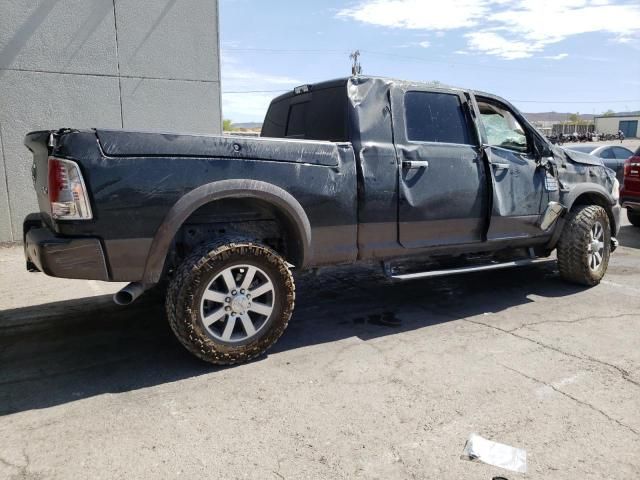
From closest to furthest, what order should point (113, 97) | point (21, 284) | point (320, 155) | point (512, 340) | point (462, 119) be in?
point (320, 155) → point (512, 340) → point (462, 119) → point (21, 284) → point (113, 97)

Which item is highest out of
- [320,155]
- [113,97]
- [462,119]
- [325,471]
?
[113,97]

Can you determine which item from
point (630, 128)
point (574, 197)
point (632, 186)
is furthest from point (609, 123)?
point (574, 197)

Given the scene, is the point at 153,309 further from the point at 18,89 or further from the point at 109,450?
the point at 18,89

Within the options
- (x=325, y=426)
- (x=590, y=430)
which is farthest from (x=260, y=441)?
(x=590, y=430)

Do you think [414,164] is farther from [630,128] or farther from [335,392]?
[630,128]

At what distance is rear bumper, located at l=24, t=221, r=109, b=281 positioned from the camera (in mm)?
3246

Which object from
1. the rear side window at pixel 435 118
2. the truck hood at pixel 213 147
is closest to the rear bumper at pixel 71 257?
the truck hood at pixel 213 147

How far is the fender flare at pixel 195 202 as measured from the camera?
3439 millimetres

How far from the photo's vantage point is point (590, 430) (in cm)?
296

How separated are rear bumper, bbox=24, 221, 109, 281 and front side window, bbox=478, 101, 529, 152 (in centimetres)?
371

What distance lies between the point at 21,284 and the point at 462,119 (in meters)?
5.21

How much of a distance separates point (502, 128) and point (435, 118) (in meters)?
1.05

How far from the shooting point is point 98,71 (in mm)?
8250

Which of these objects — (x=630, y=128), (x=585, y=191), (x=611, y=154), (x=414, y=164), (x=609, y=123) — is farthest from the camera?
(x=609, y=123)
